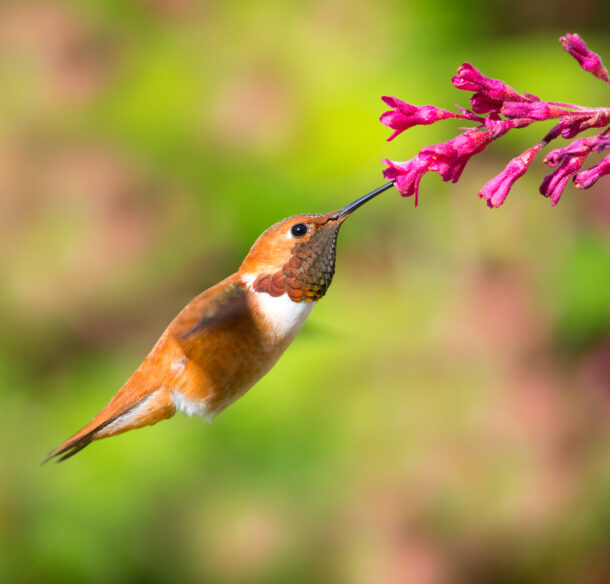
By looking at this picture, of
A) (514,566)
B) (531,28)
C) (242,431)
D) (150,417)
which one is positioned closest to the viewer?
(150,417)

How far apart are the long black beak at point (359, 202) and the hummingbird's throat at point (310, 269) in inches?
0.5

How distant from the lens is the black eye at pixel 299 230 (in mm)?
980

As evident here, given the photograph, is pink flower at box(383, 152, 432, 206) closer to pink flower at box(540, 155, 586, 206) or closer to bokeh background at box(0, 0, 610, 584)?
pink flower at box(540, 155, 586, 206)

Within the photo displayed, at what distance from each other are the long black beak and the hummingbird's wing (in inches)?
6.5

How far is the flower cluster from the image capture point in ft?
2.54

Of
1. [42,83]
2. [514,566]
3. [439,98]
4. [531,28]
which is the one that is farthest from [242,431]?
[531,28]

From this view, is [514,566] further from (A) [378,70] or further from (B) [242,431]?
(A) [378,70]

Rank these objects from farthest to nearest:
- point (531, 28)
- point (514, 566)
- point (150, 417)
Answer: point (531, 28), point (514, 566), point (150, 417)

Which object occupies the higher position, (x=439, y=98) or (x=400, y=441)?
(x=439, y=98)

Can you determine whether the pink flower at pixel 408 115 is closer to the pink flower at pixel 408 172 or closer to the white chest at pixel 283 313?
the pink flower at pixel 408 172

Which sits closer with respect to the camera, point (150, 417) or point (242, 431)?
point (150, 417)

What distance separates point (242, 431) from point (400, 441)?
455 mm

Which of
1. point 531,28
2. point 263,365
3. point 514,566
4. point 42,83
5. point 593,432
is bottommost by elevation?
point 514,566

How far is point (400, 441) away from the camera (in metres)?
2.47
